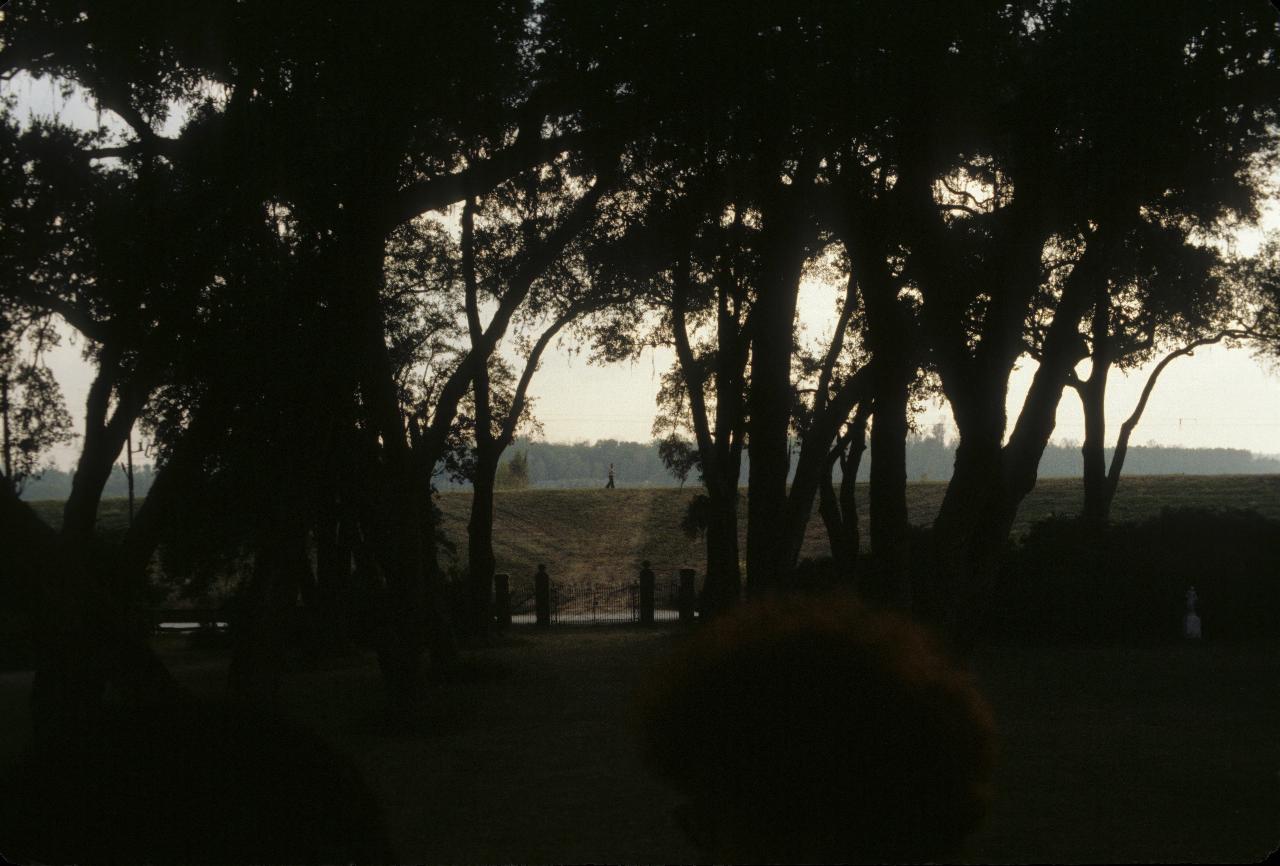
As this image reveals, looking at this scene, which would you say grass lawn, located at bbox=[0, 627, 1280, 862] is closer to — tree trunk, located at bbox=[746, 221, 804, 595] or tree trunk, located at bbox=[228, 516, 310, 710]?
tree trunk, located at bbox=[228, 516, 310, 710]

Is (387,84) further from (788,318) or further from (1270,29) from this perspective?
(1270,29)

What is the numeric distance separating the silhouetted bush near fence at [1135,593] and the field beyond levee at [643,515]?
28598 mm

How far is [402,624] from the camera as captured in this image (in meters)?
12.6

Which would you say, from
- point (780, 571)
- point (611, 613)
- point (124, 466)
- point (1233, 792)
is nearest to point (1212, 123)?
point (1233, 792)

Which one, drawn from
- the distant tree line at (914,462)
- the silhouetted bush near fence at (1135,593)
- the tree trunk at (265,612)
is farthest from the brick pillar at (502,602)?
the distant tree line at (914,462)

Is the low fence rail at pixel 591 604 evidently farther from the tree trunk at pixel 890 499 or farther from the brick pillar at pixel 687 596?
the tree trunk at pixel 890 499

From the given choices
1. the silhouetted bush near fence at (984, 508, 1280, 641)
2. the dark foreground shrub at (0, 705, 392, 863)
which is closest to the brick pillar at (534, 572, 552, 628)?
the silhouetted bush near fence at (984, 508, 1280, 641)

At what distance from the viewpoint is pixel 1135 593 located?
75.8 ft

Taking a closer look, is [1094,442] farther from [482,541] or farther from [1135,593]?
[482,541]

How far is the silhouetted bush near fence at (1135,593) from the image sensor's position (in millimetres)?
22891

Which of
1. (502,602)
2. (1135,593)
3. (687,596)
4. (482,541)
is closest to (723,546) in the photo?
(482,541)

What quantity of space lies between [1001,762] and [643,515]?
53722 millimetres

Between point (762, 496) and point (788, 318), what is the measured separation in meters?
2.38

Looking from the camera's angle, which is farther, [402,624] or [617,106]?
[402,624]
